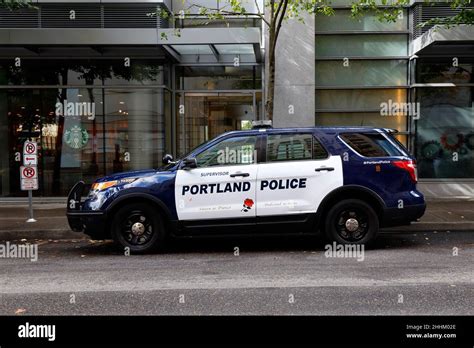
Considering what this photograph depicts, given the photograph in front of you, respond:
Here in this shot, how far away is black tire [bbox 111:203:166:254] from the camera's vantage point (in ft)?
27.0

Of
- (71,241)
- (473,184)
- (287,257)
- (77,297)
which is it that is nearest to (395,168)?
(287,257)

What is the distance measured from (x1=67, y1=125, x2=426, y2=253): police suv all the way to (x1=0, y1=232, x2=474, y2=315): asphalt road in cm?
43

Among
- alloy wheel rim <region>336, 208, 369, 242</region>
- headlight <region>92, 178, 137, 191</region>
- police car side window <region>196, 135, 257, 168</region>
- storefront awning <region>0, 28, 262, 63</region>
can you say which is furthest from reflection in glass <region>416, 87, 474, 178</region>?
headlight <region>92, 178, 137, 191</region>

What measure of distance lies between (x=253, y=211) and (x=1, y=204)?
9.45 meters

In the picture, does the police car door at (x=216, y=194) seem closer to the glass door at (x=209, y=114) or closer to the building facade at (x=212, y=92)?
the building facade at (x=212, y=92)

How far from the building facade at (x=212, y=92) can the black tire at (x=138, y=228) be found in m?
7.04

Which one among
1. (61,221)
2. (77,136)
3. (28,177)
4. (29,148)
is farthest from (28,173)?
(77,136)

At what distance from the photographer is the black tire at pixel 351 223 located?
826 centimetres

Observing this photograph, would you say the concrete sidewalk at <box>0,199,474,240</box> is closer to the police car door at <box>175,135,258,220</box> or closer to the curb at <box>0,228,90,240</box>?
the curb at <box>0,228,90,240</box>

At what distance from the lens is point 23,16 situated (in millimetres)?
14102

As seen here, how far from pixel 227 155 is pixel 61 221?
16.0ft

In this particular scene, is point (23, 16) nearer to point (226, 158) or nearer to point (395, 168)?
point (226, 158)

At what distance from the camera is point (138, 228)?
8.29 meters

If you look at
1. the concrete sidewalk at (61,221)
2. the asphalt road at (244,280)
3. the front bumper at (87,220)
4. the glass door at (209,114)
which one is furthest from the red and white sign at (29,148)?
the glass door at (209,114)
